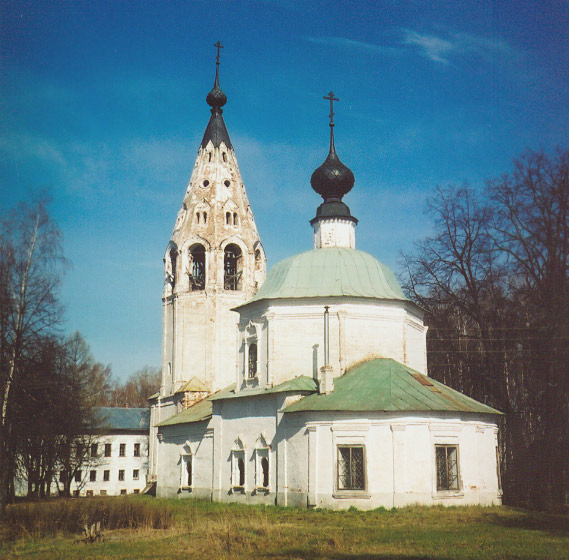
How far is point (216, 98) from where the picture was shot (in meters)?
36.3

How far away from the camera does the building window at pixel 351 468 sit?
18.6 metres

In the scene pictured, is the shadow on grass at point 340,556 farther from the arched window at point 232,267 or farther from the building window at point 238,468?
the arched window at point 232,267

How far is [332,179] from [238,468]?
10.4 meters

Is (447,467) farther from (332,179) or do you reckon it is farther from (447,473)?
(332,179)

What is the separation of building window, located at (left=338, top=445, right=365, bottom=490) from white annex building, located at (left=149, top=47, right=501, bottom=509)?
3 centimetres

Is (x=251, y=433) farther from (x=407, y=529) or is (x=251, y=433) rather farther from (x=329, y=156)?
(x=329, y=156)

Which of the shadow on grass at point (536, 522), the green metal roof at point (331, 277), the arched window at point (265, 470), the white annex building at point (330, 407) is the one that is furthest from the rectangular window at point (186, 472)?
the shadow on grass at point (536, 522)

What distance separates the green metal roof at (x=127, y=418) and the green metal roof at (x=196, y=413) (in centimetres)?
1456

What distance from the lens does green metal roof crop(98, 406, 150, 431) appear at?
144ft

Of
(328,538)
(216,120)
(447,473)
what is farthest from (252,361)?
(216,120)

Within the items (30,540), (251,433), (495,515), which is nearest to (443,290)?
(251,433)

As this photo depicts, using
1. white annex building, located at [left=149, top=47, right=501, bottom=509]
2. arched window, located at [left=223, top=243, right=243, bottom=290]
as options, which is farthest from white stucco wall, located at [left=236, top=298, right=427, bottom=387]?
arched window, located at [left=223, top=243, right=243, bottom=290]

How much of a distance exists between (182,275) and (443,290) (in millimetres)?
12363

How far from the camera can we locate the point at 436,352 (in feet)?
91.2
